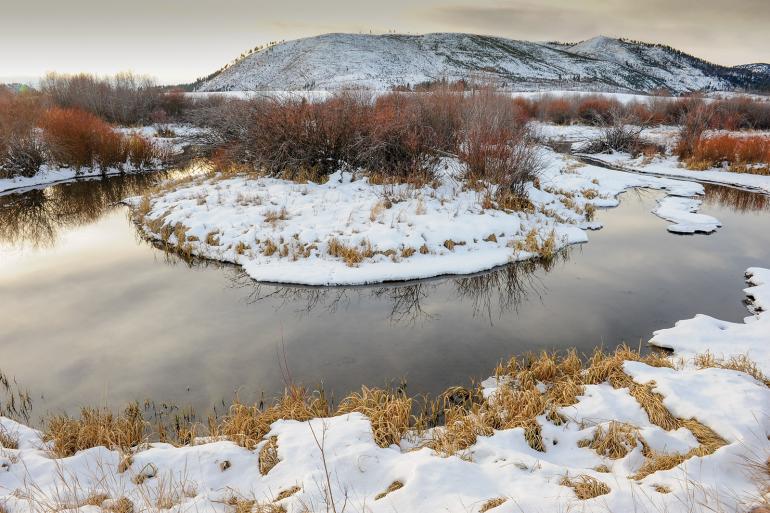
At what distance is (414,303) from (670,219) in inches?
402

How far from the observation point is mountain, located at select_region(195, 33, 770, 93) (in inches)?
3536

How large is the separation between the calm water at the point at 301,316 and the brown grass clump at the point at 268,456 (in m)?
1.40

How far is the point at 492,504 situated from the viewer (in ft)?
10.9

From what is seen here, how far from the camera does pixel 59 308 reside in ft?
27.6

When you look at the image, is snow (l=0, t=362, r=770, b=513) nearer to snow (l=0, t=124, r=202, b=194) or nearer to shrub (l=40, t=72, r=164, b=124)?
snow (l=0, t=124, r=202, b=194)

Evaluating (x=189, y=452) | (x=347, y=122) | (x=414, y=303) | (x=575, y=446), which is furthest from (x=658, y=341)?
(x=347, y=122)

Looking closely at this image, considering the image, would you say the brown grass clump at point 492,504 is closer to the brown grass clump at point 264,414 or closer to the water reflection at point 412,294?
the brown grass clump at point 264,414

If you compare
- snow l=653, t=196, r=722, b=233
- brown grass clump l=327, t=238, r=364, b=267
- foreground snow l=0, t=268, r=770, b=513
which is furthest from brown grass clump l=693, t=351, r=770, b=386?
snow l=653, t=196, r=722, b=233

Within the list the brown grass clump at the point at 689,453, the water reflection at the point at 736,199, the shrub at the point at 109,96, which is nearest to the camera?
the brown grass clump at the point at 689,453

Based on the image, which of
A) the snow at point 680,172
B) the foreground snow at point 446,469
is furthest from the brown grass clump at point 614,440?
the snow at point 680,172

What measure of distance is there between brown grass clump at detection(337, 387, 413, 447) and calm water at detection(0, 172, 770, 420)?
1.84 ft

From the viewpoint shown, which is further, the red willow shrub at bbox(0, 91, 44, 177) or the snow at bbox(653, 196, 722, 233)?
the red willow shrub at bbox(0, 91, 44, 177)

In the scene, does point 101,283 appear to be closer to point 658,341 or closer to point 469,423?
point 469,423

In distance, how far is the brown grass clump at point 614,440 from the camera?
430 cm
